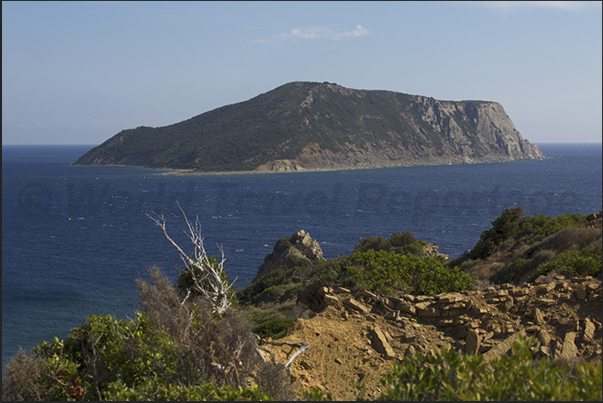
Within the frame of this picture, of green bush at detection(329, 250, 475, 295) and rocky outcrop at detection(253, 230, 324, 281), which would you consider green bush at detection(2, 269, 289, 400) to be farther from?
rocky outcrop at detection(253, 230, 324, 281)

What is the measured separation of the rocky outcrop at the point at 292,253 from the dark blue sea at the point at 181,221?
9.12 ft

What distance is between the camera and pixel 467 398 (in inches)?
189

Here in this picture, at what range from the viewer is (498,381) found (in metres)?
4.94

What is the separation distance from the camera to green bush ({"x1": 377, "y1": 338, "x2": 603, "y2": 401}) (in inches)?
183

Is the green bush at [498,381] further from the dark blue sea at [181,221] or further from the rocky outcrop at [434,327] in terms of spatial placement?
the dark blue sea at [181,221]

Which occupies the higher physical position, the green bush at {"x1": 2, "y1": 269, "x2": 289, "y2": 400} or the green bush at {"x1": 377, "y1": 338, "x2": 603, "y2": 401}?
the green bush at {"x1": 377, "y1": 338, "x2": 603, "y2": 401}

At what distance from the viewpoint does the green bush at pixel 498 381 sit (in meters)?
4.64

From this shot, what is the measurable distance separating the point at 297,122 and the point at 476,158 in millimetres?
66697

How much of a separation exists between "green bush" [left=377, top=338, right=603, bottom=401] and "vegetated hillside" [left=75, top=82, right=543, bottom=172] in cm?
12396

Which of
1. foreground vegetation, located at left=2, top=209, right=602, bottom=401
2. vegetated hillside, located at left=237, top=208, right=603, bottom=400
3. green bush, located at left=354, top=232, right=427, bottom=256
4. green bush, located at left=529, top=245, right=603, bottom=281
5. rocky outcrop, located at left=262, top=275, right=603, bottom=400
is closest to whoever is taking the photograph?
foreground vegetation, located at left=2, top=209, right=602, bottom=401

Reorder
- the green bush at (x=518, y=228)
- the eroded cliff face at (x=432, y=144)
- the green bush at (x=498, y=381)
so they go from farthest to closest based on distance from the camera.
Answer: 1. the eroded cliff face at (x=432, y=144)
2. the green bush at (x=518, y=228)
3. the green bush at (x=498, y=381)

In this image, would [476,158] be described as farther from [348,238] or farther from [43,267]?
[43,267]

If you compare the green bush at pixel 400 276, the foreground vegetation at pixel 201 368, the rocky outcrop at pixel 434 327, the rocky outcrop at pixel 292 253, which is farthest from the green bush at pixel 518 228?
the foreground vegetation at pixel 201 368

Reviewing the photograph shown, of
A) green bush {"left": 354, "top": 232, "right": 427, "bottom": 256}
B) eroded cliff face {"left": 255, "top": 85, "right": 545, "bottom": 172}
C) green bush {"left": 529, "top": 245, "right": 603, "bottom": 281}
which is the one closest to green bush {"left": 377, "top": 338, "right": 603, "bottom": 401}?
green bush {"left": 529, "top": 245, "right": 603, "bottom": 281}
